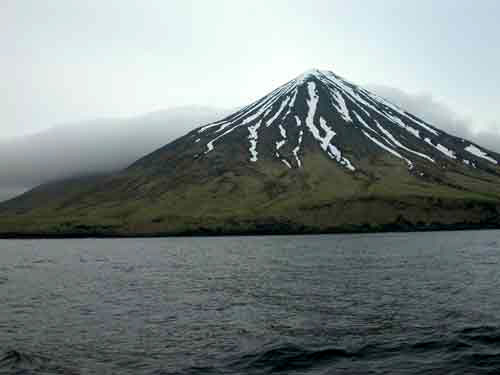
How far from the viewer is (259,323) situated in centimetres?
3184

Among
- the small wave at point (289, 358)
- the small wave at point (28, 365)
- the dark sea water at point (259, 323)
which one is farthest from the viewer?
the dark sea water at point (259, 323)

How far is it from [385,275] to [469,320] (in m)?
24.9

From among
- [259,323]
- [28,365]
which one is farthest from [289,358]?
[28,365]

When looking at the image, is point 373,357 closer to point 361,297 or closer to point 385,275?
point 361,297

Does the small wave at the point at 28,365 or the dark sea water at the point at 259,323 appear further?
the dark sea water at the point at 259,323

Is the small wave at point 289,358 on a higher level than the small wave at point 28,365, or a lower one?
lower

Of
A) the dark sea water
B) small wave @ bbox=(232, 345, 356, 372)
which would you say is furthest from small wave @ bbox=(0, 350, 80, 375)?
small wave @ bbox=(232, 345, 356, 372)

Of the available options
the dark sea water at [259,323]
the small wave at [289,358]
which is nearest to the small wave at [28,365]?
the dark sea water at [259,323]

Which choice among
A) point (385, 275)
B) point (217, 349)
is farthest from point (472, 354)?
point (385, 275)

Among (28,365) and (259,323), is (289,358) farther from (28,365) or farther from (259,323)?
(28,365)

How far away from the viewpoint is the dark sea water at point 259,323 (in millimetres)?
23031

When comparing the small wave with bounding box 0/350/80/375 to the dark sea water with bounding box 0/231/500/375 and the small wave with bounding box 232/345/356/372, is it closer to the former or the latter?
the dark sea water with bounding box 0/231/500/375

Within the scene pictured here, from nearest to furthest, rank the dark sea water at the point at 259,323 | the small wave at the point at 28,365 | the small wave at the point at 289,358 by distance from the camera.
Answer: the small wave at the point at 289,358 → the small wave at the point at 28,365 → the dark sea water at the point at 259,323

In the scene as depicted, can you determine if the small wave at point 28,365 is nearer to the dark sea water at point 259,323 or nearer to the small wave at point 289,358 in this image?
the dark sea water at point 259,323
